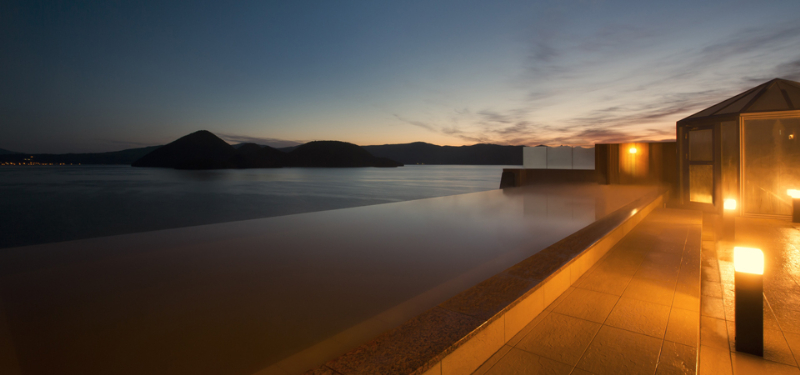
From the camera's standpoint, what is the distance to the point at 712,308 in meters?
2.54

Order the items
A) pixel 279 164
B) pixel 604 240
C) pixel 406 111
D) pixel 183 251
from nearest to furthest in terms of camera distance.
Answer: pixel 604 240
pixel 183 251
pixel 406 111
pixel 279 164

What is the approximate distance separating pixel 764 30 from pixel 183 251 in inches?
585

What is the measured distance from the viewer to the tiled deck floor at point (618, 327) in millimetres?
1453

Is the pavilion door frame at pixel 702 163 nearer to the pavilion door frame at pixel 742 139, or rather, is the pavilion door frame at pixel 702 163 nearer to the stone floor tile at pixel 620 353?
the pavilion door frame at pixel 742 139

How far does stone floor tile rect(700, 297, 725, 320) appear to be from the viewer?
241cm

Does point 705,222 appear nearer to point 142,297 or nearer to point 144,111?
point 142,297

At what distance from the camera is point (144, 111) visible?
1756 inches

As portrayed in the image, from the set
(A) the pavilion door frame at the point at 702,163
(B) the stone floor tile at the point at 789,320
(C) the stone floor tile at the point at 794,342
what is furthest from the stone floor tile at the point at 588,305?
(A) the pavilion door frame at the point at 702,163

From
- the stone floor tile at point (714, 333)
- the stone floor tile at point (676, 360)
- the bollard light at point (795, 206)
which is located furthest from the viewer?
the bollard light at point (795, 206)

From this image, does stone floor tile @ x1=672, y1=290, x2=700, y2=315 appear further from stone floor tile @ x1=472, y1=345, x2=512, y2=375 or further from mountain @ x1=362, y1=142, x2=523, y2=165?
mountain @ x1=362, y1=142, x2=523, y2=165

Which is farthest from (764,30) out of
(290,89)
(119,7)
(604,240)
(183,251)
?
(119,7)

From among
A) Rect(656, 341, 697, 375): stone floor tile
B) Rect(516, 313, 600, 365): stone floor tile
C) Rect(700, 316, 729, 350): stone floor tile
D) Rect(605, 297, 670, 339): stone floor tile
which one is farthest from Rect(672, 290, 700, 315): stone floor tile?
Rect(516, 313, 600, 365): stone floor tile

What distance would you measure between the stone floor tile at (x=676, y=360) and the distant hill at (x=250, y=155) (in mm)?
115304

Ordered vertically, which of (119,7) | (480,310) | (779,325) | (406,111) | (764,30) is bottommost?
(779,325)
